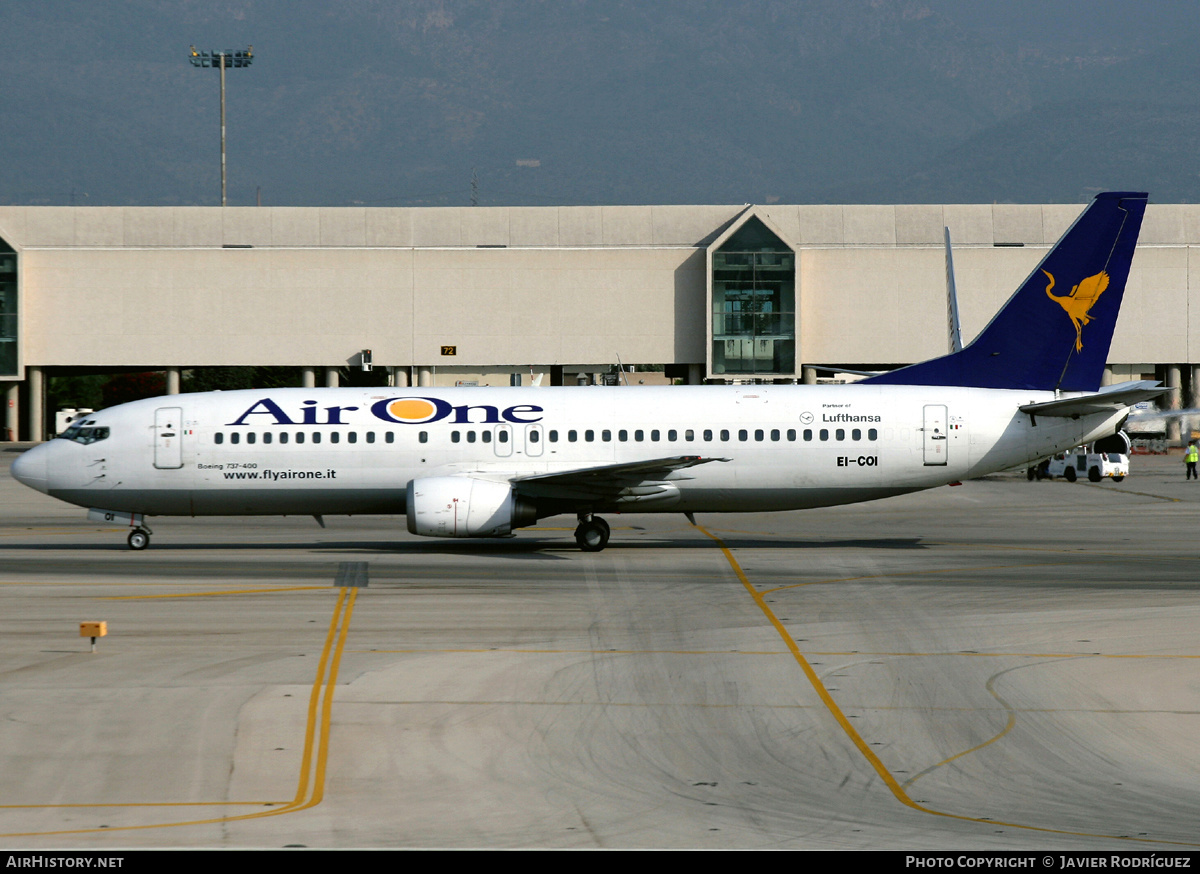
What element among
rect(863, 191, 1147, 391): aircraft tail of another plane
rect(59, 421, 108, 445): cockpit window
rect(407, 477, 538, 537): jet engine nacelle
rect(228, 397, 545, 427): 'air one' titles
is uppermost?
rect(863, 191, 1147, 391): aircraft tail of another plane

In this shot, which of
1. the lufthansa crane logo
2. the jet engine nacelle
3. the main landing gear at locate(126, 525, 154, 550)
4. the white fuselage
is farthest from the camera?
the lufthansa crane logo

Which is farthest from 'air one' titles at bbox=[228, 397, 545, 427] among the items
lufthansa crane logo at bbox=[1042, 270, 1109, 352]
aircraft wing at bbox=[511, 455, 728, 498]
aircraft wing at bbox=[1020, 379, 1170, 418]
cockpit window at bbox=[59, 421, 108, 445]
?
lufthansa crane logo at bbox=[1042, 270, 1109, 352]

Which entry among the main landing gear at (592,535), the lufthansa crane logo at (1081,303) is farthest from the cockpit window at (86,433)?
the lufthansa crane logo at (1081,303)

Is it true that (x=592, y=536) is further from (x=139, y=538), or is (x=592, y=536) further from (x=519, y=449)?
(x=139, y=538)

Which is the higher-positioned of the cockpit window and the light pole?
the light pole

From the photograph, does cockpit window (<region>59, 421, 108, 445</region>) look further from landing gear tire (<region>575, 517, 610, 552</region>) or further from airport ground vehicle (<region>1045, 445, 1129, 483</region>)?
airport ground vehicle (<region>1045, 445, 1129, 483</region>)

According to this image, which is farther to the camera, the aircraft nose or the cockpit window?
the cockpit window

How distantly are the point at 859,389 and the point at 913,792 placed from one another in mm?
20148

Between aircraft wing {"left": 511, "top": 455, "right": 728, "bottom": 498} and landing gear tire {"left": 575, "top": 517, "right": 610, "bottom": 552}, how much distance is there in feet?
2.62

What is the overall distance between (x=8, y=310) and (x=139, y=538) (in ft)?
204

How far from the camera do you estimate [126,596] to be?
75.3 feet

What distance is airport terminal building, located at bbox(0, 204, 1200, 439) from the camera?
84438 millimetres

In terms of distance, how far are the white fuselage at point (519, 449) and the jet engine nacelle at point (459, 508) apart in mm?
1195

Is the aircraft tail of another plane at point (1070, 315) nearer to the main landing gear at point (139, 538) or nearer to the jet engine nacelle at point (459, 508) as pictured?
the jet engine nacelle at point (459, 508)
